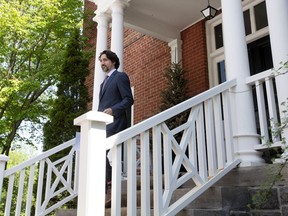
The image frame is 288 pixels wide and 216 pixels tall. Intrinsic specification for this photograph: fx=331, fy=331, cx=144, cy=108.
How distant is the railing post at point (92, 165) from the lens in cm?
216

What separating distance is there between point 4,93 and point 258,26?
7.31 meters

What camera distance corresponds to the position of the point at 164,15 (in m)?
6.78

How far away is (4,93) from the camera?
32.0 feet

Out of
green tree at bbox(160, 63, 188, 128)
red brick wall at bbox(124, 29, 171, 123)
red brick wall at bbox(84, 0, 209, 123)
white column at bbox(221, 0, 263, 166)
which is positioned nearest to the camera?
white column at bbox(221, 0, 263, 166)

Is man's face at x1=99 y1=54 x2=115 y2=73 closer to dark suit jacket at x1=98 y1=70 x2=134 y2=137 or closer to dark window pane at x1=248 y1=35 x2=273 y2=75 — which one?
dark suit jacket at x1=98 y1=70 x2=134 y2=137

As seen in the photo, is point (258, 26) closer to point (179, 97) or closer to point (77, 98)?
point (179, 97)

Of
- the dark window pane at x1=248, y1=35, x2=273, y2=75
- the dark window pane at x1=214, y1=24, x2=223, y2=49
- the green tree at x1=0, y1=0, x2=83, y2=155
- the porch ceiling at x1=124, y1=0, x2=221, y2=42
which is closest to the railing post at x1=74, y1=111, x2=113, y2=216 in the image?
the dark window pane at x1=248, y1=35, x2=273, y2=75

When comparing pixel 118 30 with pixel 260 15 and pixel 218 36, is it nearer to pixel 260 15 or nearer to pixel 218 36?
pixel 218 36

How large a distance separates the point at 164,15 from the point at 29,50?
5.90 m

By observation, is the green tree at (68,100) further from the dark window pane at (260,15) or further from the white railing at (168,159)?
the white railing at (168,159)

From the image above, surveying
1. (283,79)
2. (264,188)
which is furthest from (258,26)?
(264,188)

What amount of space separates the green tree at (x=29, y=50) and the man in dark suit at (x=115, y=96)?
664 cm

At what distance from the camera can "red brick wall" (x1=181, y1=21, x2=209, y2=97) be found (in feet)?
22.0

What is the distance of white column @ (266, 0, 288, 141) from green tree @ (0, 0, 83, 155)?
7669 millimetres
